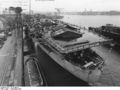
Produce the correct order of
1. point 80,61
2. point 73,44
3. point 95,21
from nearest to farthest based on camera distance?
1. point 80,61
2. point 73,44
3. point 95,21

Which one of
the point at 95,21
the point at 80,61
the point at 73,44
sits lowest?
the point at 80,61

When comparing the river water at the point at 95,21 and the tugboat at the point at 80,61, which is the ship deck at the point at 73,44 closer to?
the tugboat at the point at 80,61

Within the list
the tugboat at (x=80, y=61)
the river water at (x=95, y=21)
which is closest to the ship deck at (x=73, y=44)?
the tugboat at (x=80, y=61)

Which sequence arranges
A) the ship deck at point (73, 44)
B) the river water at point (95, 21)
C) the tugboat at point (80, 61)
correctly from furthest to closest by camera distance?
the river water at point (95, 21), the ship deck at point (73, 44), the tugboat at point (80, 61)

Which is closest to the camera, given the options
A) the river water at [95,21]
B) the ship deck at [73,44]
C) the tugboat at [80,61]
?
the tugboat at [80,61]

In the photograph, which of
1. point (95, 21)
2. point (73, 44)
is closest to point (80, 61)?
point (73, 44)

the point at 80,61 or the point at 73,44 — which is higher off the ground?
the point at 73,44

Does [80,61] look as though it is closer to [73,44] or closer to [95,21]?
[73,44]

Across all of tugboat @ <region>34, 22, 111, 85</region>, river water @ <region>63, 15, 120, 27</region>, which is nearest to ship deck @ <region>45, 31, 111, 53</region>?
tugboat @ <region>34, 22, 111, 85</region>

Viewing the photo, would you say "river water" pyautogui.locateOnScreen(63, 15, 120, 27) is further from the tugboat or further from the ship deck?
the tugboat

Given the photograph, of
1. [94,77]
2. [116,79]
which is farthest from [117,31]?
[94,77]

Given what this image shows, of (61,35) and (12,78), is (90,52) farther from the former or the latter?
(12,78)
